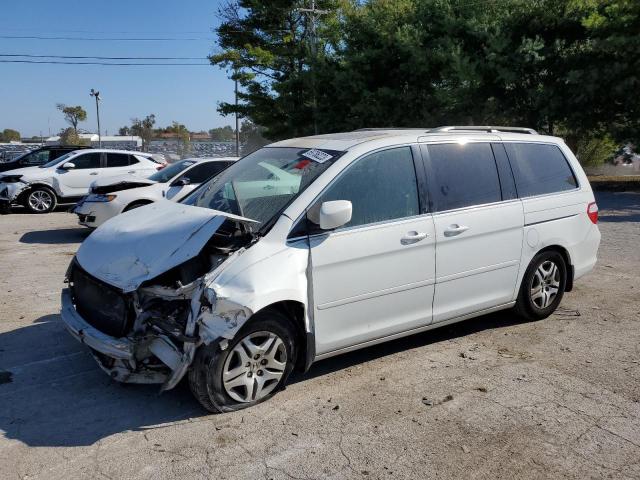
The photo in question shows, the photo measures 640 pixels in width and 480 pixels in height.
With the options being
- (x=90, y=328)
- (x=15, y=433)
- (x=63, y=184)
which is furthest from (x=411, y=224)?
(x=63, y=184)

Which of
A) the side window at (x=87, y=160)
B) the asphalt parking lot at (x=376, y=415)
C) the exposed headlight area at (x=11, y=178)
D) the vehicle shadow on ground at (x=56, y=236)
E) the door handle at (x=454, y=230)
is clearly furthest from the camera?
the side window at (x=87, y=160)

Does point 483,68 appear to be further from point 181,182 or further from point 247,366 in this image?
point 247,366

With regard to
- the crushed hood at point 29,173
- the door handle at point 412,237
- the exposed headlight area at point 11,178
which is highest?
the crushed hood at point 29,173

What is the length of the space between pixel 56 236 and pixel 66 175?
4075 millimetres

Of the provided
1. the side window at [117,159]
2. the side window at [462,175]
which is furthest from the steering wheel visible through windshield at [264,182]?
the side window at [117,159]

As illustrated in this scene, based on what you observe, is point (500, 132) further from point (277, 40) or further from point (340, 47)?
point (277, 40)

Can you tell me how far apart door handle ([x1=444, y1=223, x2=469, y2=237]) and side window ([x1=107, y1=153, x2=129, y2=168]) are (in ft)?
40.0

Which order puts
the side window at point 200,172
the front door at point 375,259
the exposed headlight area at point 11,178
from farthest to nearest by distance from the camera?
1. the exposed headlight area at point 11,178
2. the side window at point 200,172
3. the front door at point 375,259

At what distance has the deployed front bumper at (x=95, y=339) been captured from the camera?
372cm

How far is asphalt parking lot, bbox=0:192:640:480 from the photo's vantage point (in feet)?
10.7

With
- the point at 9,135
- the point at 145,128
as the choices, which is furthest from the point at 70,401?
the point at 9,135

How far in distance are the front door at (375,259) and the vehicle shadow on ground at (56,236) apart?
25.4 ft

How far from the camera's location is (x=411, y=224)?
4.45m

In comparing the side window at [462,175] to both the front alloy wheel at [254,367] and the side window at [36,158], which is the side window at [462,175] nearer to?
the front alloy wheel at [254,367]
